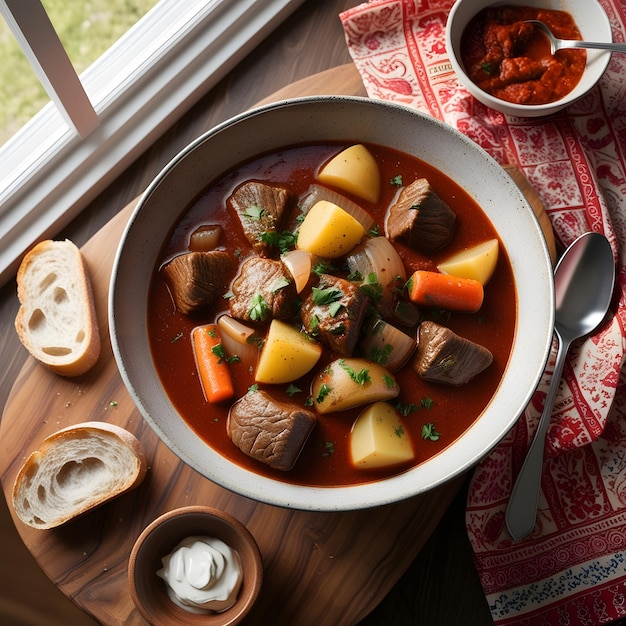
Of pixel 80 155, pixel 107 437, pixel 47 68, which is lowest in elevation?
pixel 107 437

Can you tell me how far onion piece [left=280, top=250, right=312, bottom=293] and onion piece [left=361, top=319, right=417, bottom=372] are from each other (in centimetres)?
32

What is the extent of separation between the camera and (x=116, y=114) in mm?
3504

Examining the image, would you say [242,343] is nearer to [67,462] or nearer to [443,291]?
[443,291]

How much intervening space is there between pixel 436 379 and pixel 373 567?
80 centimetres

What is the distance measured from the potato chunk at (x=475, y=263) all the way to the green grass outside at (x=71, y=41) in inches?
79.0

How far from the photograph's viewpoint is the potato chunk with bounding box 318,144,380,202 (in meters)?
2.86

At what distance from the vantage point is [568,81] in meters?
3.14

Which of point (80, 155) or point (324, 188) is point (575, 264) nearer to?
point (324, 188)

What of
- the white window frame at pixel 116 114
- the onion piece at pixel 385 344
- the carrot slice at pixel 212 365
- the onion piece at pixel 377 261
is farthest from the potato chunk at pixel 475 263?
the white window frame at pixel 116 114

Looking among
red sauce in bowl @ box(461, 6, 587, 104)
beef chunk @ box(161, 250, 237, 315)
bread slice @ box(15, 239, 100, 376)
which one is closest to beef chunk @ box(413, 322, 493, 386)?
beef chunk @ box(161, 250, 237, 315)

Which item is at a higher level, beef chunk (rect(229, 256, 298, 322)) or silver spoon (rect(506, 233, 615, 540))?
beef chunk (rect(229, 256, 298, 322))

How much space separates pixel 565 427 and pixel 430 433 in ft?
2.31

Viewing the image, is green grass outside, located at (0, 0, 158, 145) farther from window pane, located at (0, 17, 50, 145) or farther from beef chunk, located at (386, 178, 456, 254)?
beef chunk, located at (386, 178, 456, 254)

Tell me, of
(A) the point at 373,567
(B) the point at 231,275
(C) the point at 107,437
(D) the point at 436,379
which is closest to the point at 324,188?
(B) the point at 231,275
